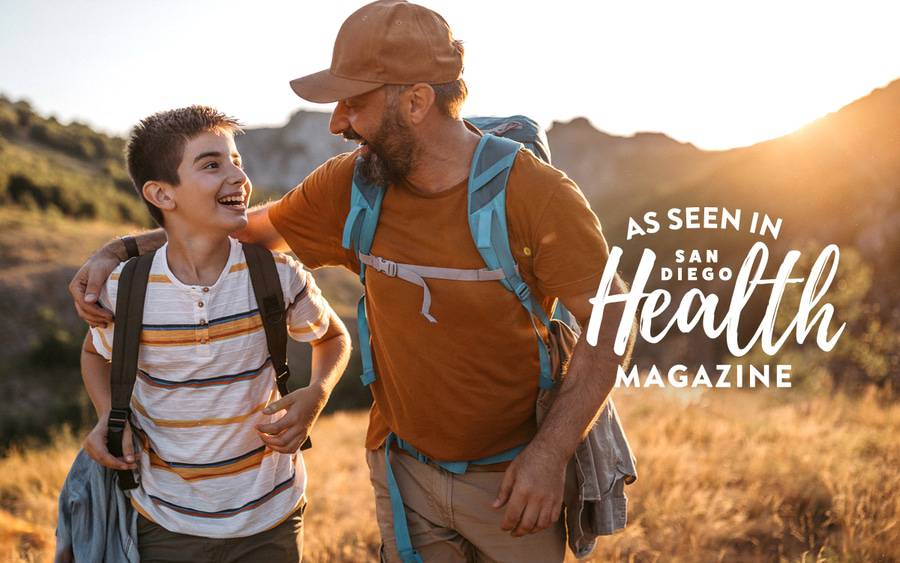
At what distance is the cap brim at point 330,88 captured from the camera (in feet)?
7.88

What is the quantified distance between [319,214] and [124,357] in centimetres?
85

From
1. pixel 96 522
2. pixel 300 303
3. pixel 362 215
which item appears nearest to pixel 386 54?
pixel 362 215

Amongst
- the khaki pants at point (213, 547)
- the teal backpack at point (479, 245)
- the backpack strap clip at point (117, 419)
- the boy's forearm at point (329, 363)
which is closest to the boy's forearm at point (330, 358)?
the boy's forearm at point (329, 363)

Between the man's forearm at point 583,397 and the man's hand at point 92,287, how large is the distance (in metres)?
1.54

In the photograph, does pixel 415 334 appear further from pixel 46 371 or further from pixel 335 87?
pixel 46 371

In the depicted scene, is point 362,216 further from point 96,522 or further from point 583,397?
point 96,522

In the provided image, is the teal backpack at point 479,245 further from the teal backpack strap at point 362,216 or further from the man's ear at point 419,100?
the man's ear at point 419,100

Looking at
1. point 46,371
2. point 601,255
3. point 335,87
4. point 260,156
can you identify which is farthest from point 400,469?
point 260,156

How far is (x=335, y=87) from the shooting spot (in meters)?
2.41

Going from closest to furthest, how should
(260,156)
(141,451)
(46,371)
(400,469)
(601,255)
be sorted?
(601,255)
(141,451)
(400,469)
(46,371)
(260,156)

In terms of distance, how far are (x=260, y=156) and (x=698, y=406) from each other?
3608 inches

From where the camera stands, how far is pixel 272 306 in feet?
8.43

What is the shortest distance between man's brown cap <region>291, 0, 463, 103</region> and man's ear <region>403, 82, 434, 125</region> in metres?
0.03

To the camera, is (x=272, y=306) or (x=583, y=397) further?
(x=272, y=306)
